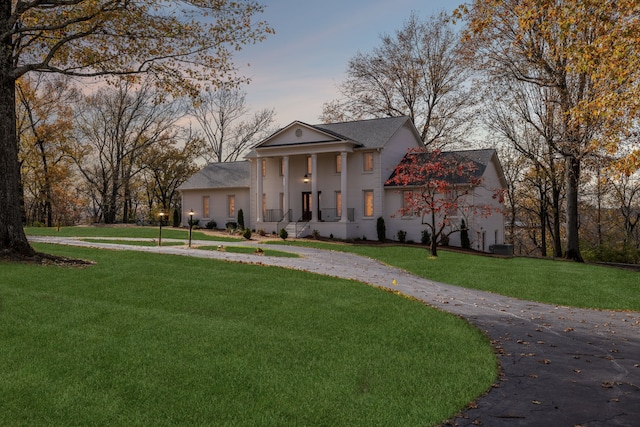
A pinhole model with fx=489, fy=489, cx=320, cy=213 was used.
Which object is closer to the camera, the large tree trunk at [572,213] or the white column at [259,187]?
the large tree trunk at [572,213]

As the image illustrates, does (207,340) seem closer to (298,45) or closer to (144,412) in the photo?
(144,412)

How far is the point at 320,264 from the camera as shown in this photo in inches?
723

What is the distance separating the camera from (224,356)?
6.66 m

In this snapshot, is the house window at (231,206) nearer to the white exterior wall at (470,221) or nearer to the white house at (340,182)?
the white house at (340,182)

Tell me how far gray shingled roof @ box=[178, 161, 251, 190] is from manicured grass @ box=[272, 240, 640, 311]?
61.2 feet

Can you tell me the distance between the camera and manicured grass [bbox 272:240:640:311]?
43.7ft

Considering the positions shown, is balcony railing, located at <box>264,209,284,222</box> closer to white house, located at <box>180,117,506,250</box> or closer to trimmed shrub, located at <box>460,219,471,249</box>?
white house, located at <box>180,117,506,250</box>

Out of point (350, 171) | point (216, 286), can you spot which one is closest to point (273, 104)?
point (350, 171)

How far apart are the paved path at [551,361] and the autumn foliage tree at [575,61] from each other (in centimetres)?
381

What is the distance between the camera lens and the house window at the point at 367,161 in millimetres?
32500

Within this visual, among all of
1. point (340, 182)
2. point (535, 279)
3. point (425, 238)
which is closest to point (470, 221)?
point (425, 238)

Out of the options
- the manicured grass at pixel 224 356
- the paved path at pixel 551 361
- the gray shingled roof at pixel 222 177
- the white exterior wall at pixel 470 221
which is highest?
the gray shingled roof at pixel 222 177

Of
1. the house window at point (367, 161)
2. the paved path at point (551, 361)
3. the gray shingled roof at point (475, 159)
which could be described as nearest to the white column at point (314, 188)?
the house window at point (367, 161)

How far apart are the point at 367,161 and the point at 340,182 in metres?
2.38
